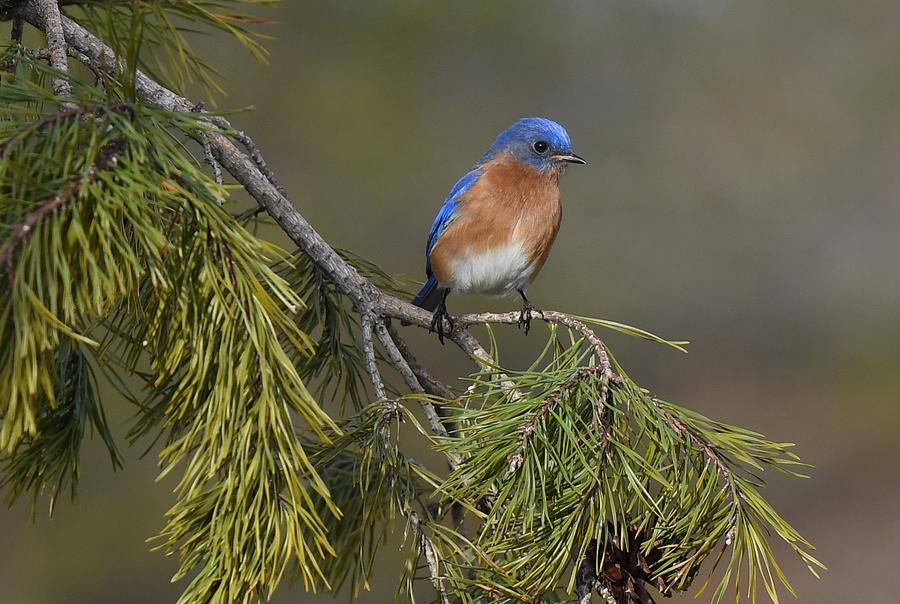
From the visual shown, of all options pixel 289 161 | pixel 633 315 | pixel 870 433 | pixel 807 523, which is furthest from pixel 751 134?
pixel 289 161

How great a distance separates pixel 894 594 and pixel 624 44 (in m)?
5.26

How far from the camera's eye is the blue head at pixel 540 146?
2973 mm

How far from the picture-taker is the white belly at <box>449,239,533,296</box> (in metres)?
2.73

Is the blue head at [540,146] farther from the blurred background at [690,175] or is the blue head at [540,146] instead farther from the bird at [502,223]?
the blurred background at [690,175]

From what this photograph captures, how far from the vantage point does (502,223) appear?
275cm

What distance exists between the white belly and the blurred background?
7.70ft

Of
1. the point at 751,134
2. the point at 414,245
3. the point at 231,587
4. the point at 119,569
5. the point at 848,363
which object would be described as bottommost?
the point at 119,569

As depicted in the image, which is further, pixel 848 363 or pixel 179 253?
pixel 848 363

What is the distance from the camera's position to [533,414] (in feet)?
3.72

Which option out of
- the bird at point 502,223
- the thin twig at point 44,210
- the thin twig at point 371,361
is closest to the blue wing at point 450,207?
the bird at point 502,223

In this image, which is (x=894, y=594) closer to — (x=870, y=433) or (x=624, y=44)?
(x=870, y=433)

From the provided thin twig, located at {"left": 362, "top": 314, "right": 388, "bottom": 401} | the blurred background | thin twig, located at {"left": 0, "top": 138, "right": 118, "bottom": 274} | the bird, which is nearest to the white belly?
the bird

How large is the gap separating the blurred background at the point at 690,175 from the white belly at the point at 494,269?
7.70 ft

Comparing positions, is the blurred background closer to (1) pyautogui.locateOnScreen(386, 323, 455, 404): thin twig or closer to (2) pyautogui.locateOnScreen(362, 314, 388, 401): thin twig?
(1) pyautogui.locateOnScreen(386, 323, 455, 404): thin twig
